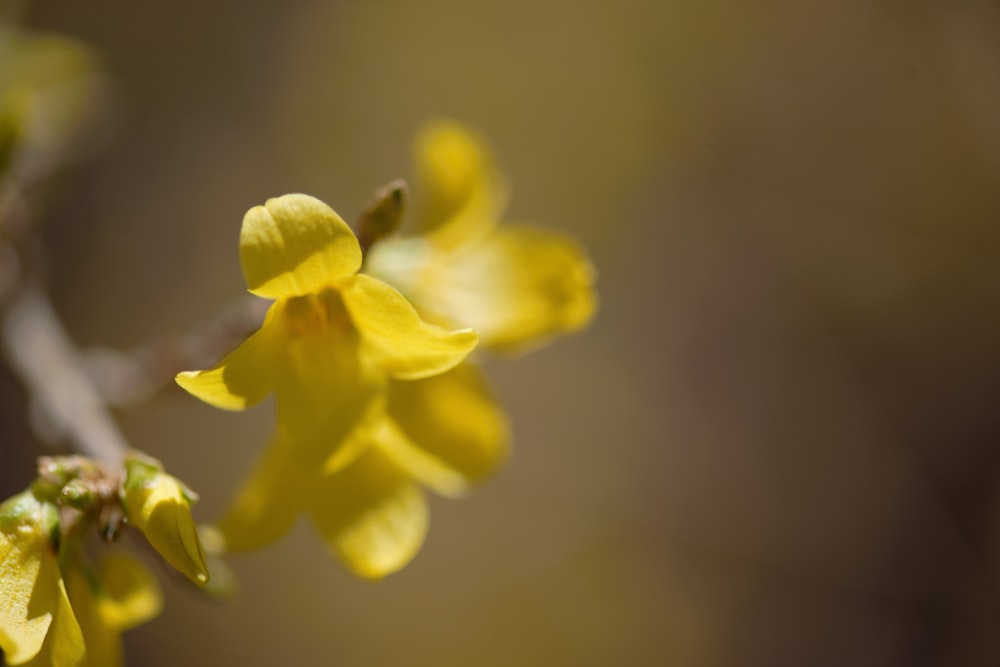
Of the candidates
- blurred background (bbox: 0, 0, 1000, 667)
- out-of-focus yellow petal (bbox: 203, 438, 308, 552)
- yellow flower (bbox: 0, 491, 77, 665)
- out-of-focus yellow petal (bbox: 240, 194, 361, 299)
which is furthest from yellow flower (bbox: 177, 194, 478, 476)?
blurred background (bbox: 0, 0, 1000, 667)

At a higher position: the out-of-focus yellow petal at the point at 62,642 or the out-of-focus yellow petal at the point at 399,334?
the out-of-focus yellow petal at the point at 399,334

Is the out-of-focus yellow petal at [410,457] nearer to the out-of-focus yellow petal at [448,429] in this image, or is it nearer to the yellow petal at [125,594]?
the out-of-focus yellow petal at [448,429]


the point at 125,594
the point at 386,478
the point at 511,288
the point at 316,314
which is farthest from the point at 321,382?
the point at 511,288

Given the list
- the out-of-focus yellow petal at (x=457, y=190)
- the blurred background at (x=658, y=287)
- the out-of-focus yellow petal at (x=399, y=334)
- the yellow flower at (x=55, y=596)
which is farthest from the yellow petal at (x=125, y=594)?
the blurred background at (x=658, y=287)

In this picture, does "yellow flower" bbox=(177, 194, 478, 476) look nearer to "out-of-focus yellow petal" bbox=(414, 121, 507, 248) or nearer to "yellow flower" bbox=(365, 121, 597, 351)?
"yellow flower" bbox=(365, 121, 597, 351)

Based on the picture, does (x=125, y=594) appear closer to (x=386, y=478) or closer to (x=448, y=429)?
(x=386, y=478)
